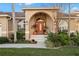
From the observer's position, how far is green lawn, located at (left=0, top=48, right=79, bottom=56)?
43.8 ft

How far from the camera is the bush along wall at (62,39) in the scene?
1470 centimetres

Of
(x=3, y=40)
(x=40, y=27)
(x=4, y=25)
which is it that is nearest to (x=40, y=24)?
(x=40, y=27)

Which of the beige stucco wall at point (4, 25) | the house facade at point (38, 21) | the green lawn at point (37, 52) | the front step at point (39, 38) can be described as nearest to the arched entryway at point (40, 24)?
the house facade at point (38, 21)

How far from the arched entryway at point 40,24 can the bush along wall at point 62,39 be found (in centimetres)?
34

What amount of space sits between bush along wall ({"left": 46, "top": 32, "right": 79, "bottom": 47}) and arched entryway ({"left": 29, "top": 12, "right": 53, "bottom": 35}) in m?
0.34

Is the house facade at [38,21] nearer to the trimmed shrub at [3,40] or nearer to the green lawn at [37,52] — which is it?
the trimmed shrub at [3,40]

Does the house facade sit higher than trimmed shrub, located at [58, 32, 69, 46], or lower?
higher

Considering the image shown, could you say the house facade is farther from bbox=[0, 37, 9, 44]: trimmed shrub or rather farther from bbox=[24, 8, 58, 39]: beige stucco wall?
bbox=[0, 37, 9, 44]: trimmed shrub

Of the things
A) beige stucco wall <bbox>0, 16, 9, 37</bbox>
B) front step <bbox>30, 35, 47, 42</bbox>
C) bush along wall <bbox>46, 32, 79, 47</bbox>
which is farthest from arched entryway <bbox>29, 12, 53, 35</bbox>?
beige stucco wall <bbox>0, 16, 9, 37</bbox>

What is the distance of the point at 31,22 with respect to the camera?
48.6 ft

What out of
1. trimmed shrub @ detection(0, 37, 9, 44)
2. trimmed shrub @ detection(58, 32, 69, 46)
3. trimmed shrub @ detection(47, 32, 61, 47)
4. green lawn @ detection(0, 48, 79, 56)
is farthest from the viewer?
trimmed shrub @ detection(47, 32, 61, 47)

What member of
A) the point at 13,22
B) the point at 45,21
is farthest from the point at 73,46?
the point at 13,22

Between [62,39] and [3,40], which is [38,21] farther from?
[3,40]

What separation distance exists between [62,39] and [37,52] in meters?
1.66
